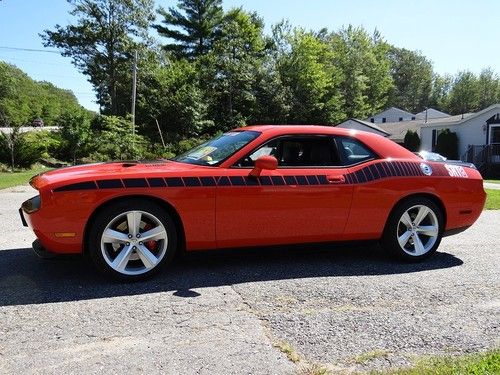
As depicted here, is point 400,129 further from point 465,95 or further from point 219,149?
point 465,95

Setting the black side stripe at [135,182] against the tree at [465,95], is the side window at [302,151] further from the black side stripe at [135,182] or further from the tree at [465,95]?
the tree at [465,95]

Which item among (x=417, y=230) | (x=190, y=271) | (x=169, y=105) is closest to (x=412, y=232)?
(x=417, y=230)

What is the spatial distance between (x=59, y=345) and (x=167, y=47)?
47287 mm

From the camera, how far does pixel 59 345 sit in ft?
9.76

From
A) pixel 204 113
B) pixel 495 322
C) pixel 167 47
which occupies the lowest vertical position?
pixel 495 322

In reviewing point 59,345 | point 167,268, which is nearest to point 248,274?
point 167,268

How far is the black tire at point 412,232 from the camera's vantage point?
5098 millimetres

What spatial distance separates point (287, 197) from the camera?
4.60 m

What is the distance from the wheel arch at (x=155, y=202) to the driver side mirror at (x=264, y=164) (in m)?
0.83

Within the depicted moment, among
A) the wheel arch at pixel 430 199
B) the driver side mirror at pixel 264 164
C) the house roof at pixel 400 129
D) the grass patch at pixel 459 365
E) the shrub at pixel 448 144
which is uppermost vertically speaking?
the house roof at pixel 400 129

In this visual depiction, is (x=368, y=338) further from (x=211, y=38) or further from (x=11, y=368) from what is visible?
(x=211, y=38)

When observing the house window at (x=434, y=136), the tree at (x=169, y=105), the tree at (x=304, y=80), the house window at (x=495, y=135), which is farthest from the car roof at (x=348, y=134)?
the tree at (x=304, y=80)

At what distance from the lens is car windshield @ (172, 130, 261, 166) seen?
15.3ft

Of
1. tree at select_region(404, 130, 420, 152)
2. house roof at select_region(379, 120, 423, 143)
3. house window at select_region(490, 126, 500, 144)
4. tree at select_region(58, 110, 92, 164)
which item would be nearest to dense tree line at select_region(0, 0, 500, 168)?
tree at select_region(58, 110, 92, 164)
